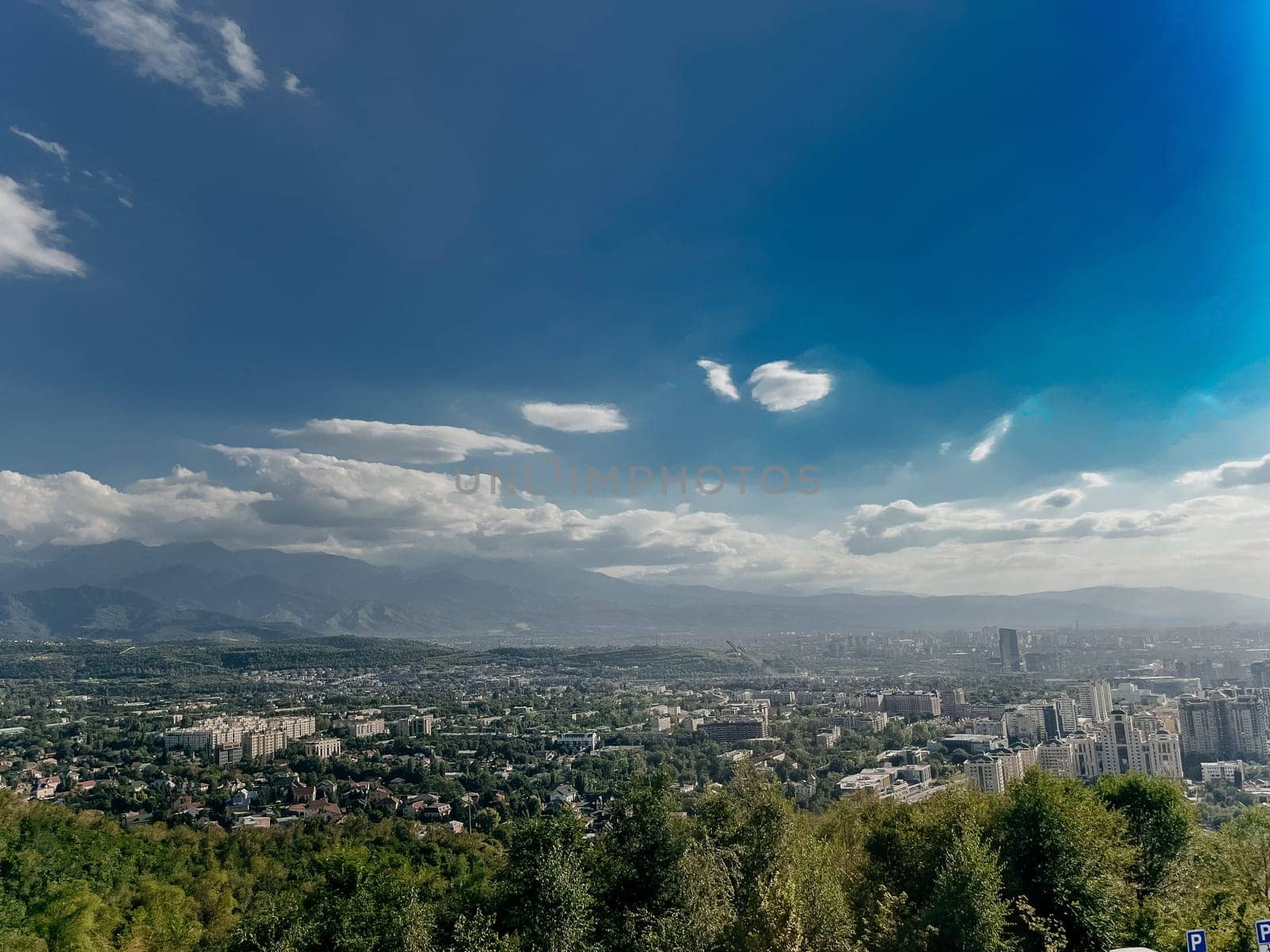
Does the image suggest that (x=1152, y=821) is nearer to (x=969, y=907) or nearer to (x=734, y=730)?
(x=969, y=907)

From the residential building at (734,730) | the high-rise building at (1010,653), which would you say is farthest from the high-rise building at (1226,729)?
the high-rise building at (1010,653)

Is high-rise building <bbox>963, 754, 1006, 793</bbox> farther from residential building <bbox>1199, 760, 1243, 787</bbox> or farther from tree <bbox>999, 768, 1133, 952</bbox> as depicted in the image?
tree <bbox>999, 768, 1133, 952</bbox>

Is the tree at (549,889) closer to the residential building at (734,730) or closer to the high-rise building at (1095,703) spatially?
the residential building at (734,730)

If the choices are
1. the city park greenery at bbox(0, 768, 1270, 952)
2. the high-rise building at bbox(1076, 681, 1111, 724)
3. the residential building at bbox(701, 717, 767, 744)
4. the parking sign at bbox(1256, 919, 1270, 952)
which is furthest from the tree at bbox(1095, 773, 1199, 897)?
the high-rise building at bbox(1076, 681, 1111, 724)

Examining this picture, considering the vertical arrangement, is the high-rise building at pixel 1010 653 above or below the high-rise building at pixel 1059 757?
above

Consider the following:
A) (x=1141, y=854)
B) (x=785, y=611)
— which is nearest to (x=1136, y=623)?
(x=785, y=611)

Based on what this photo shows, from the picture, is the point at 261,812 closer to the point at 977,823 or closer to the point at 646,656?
the point at 977,823
